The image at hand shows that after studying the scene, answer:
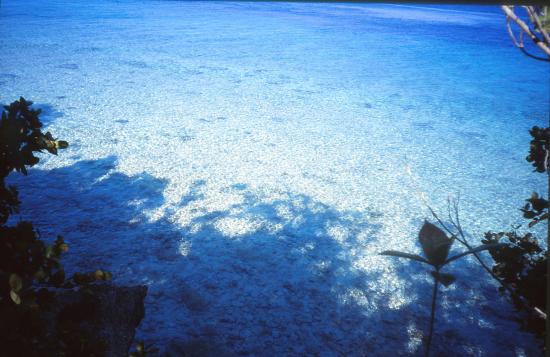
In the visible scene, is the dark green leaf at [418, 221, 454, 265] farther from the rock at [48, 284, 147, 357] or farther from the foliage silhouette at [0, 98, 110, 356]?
the rock at [48, 284, 147, 357]

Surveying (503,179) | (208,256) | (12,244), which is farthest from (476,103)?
(12,244)

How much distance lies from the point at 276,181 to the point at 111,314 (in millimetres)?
2729

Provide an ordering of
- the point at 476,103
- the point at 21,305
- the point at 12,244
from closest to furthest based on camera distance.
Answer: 1. the point at 21,305
2. the point at 12,244
3. the point at 476,103

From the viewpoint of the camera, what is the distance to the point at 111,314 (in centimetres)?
211

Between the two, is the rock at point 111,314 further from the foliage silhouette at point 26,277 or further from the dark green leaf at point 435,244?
the dark green leaf at point 435,244

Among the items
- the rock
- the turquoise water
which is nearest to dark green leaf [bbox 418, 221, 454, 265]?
the turquoise water

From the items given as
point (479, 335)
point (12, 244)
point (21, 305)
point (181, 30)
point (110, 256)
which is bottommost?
point (479, 335)

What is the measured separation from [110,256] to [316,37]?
13.1 m

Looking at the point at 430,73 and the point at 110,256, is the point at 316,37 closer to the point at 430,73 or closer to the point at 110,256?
the point at 430,73

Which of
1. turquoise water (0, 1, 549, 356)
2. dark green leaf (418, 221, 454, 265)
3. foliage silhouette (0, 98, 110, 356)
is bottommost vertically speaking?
turquoise water (0, 1, 549, 356)

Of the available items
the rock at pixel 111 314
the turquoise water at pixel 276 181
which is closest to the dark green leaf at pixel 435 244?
the turquoise water at pixel 276 181

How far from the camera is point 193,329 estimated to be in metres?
2.51

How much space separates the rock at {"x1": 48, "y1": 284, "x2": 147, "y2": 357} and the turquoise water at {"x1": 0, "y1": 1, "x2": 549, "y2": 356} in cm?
36

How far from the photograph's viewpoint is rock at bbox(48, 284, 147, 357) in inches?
76.5
